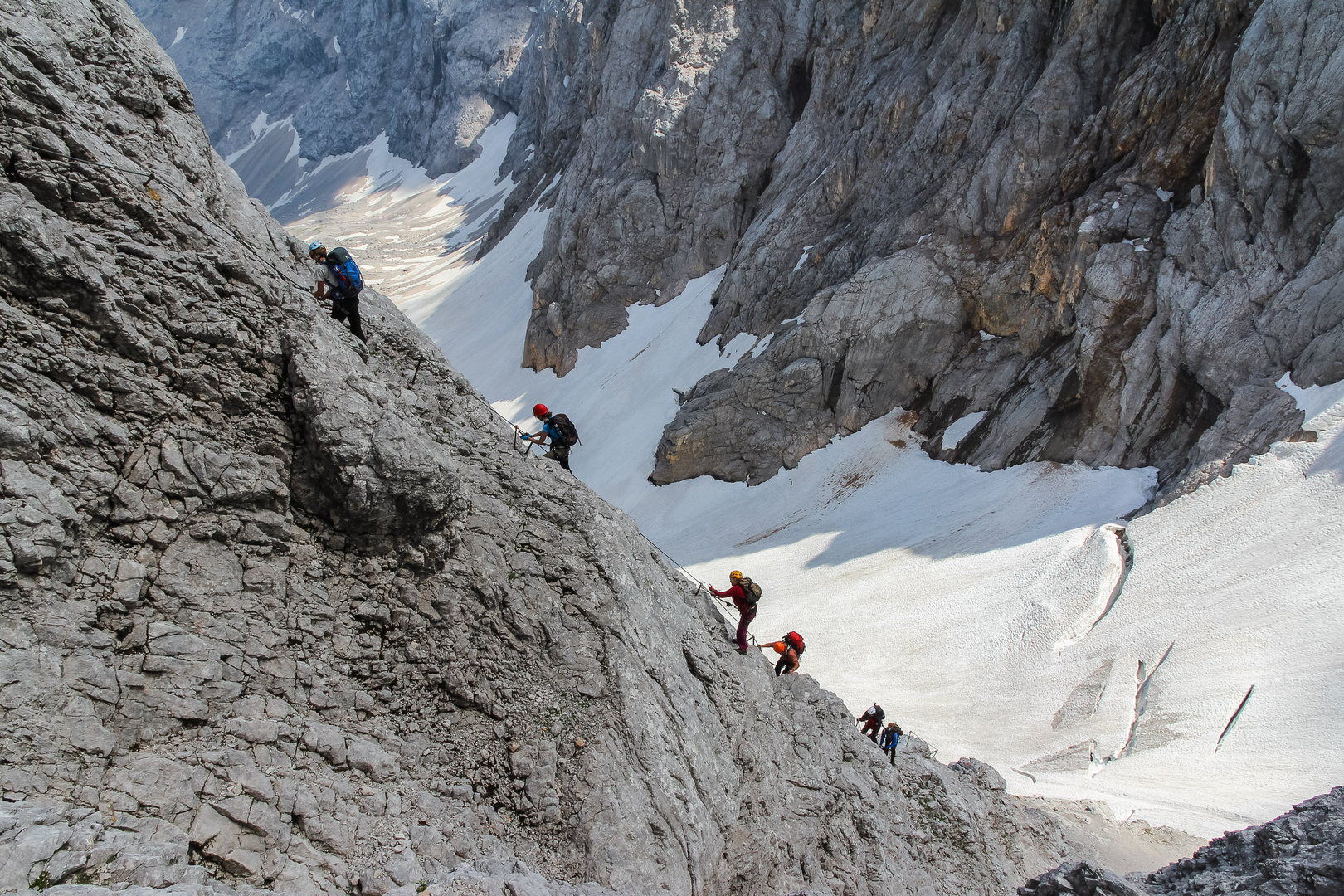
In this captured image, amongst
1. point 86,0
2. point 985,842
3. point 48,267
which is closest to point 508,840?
point 48,267

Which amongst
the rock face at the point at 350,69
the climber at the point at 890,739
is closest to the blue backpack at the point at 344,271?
the climber at the point at 890,739

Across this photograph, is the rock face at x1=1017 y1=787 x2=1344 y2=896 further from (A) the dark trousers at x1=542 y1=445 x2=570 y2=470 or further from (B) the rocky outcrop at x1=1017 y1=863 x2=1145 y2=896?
(A) the dark trousers at x1=542 y1=445 x2=570 y2=470

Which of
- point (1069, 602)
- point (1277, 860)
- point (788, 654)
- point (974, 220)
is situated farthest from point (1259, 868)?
point (974, 220)

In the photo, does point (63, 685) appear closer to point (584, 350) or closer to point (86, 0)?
point (86, 0)

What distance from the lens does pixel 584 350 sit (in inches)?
2282

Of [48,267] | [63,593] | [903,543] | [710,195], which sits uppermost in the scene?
[710,195]

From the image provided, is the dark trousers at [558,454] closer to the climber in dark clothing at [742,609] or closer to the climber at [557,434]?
the climber at [557,434]

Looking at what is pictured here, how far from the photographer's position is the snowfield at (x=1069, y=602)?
1855 cm

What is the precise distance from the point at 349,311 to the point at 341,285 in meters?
0.32

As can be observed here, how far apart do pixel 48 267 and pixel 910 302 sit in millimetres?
37756

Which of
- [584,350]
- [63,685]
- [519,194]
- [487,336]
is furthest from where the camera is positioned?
[519,194]

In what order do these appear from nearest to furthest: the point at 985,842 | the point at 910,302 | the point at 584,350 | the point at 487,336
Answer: the point at 985,842 → the point at 910,302 → the point at 584,350 → the point at 487,336

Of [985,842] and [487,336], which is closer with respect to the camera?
[985,842]

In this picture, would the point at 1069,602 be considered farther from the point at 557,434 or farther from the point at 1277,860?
the point at 557,434
